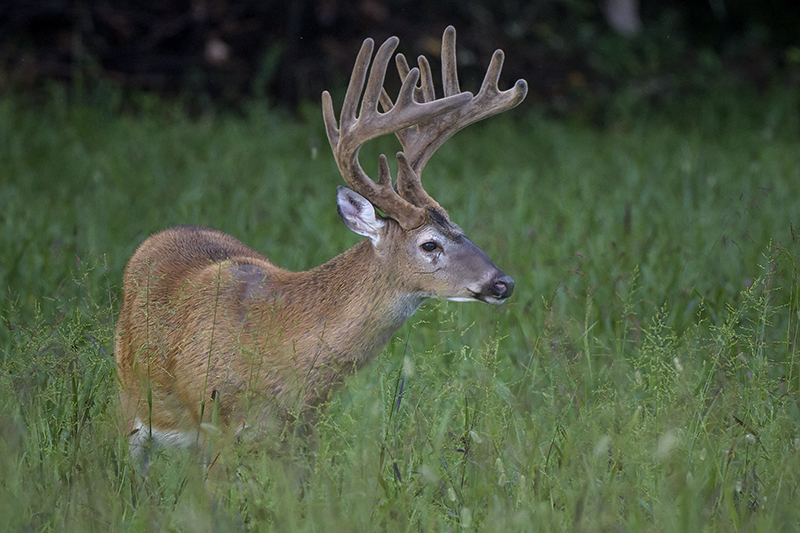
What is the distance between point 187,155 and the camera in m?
7.79

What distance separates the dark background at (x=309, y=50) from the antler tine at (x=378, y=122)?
692 cm

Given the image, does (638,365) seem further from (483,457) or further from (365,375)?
(365,375)

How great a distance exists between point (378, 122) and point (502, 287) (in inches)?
29.4

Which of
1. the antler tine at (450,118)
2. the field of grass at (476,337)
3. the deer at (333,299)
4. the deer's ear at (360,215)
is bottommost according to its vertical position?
the field of grass at (476,337)

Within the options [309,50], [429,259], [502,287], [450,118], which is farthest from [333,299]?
[309,50]

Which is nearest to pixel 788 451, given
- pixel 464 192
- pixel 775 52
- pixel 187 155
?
pixel 464 192

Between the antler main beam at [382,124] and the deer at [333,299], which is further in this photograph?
the antler main beam at [382,124]

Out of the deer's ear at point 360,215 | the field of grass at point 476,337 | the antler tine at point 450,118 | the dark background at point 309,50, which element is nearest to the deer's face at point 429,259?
Result: the deer's ear at point 360,215

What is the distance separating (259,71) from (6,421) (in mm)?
8680

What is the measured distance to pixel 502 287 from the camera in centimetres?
327

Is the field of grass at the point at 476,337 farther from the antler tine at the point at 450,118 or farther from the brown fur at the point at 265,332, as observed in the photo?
the antler tine at the point at 450,118

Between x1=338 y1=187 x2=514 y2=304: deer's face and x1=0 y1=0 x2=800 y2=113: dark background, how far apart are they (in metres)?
7.06

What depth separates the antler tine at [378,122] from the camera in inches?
130

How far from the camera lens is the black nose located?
129 inches
